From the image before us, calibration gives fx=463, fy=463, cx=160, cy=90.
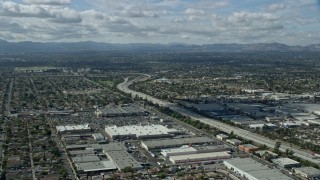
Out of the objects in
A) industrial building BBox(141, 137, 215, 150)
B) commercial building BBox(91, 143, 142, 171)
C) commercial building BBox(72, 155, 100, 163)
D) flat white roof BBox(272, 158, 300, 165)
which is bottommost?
commercial building BBox(72, 155, 100, 163)

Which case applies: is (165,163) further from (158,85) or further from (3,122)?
(158,85)

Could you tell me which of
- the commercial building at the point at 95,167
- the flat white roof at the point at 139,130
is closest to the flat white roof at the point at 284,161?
the commercial building at the point at 95,167

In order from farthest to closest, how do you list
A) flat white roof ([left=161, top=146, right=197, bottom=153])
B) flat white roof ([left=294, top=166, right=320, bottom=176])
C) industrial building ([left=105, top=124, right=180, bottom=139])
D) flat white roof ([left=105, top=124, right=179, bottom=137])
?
1. flat white roof ([left=105, top=124, right=179, bottom=137])
2. industrial building ([left=105, top=124, right=180, bottom=139])
3. flat white roof ([left=161, top=146, right=197, bottom=153])
4. flat white roof ([left=294, top=166, right=320, bottom=176])

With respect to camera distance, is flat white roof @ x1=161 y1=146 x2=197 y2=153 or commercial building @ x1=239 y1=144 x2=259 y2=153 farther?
commercial building @ x1=239 y1=144 x2=259 y2=153

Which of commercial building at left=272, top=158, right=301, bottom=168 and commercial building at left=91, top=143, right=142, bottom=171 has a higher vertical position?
commercial building at left=272, top=158, right=301, bottom=168

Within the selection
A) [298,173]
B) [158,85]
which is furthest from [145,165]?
[158,85]

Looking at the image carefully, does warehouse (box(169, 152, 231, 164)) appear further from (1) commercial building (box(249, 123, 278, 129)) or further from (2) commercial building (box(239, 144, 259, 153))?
(1) commercial building (box(249, 123, 278, 129))

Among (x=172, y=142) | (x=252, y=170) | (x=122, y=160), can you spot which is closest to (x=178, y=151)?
(x=172, y=142)

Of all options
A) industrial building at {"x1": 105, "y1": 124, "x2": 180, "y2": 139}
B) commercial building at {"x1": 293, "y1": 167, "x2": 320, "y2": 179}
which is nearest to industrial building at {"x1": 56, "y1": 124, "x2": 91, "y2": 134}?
industrial building at {"x1": 105, "y1": 124, "x2": 180, "y2": 139}

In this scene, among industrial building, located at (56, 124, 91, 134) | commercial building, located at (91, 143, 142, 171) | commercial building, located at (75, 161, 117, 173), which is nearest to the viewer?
commercial building, located at (75, 161, 117, 173)
